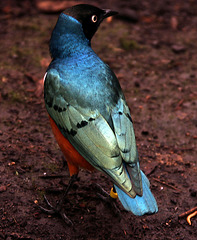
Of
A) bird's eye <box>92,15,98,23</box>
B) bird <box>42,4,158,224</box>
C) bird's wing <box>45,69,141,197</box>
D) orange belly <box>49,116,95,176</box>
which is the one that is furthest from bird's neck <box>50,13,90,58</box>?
orange belly <box>49,116,95,176</box>

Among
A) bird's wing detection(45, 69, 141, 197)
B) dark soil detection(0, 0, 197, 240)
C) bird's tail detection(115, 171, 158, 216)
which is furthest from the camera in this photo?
dark soil detection(0, 0, 197, 240)

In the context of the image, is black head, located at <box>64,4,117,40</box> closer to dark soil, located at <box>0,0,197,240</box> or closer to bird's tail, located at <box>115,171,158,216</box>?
dark soil, located at <box>0,0,197,240</box>

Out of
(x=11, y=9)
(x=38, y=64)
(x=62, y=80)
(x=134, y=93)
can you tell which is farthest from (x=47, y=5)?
(x=62, y=80)

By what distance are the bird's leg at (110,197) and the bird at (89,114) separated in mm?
19

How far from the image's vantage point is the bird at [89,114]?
11.0 ft

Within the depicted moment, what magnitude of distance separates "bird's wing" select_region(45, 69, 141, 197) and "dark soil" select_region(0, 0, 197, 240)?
757mm

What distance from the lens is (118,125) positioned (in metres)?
3.55

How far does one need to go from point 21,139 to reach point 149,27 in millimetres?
4248

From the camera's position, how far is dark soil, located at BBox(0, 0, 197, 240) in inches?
152

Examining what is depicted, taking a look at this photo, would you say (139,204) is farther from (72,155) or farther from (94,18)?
(94,18)

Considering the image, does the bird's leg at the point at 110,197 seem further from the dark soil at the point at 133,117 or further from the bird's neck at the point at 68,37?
the bird's neck at the point at 68,37

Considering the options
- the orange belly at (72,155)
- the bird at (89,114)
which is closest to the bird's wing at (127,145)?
the bird at (89,114)

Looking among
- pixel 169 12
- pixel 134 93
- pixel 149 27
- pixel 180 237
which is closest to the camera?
pixel 180 237

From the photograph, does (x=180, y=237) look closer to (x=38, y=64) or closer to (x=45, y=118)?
(x=45, y=118)
